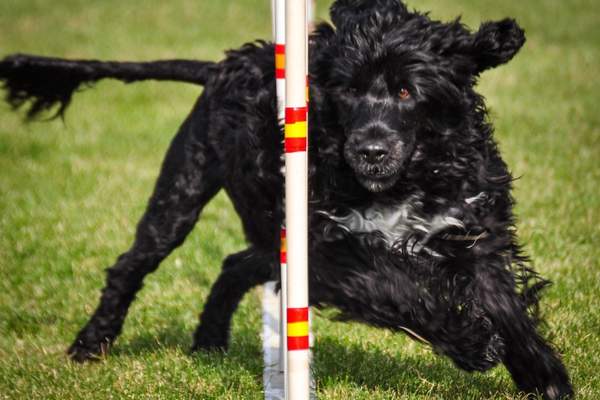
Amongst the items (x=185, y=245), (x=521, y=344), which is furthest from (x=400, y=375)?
(x=185, y=245)

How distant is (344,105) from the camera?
167 inches

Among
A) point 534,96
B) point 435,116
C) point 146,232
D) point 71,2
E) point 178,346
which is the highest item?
point 71,2

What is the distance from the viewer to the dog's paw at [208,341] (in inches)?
205

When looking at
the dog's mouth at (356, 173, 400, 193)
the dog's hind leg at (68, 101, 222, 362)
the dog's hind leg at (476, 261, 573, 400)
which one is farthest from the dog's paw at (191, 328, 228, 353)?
the dog's hind leg at (476, 261, 573, 400)

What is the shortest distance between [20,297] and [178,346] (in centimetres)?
170

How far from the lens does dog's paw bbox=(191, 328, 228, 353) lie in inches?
205

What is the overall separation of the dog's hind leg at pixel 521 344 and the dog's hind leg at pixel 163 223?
5.33ft

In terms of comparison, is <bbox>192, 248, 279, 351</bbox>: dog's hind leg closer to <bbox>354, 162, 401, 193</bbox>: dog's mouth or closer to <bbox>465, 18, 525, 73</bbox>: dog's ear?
<bbox>354, 162, 401, 193</bbox>: dog's mouth

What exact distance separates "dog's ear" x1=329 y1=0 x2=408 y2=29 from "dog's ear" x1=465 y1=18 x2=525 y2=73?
1.18 feet

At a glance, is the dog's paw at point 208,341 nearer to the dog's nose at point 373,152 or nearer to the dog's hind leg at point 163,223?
the dog's hind leg at point 163,223

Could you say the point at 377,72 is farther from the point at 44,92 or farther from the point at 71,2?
the point at 71,2

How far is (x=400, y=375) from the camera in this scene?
447cm

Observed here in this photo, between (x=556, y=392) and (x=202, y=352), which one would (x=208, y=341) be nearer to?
(x=202, y=352)

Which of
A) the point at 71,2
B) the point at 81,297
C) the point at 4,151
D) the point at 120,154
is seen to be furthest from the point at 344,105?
the point at 71,2
